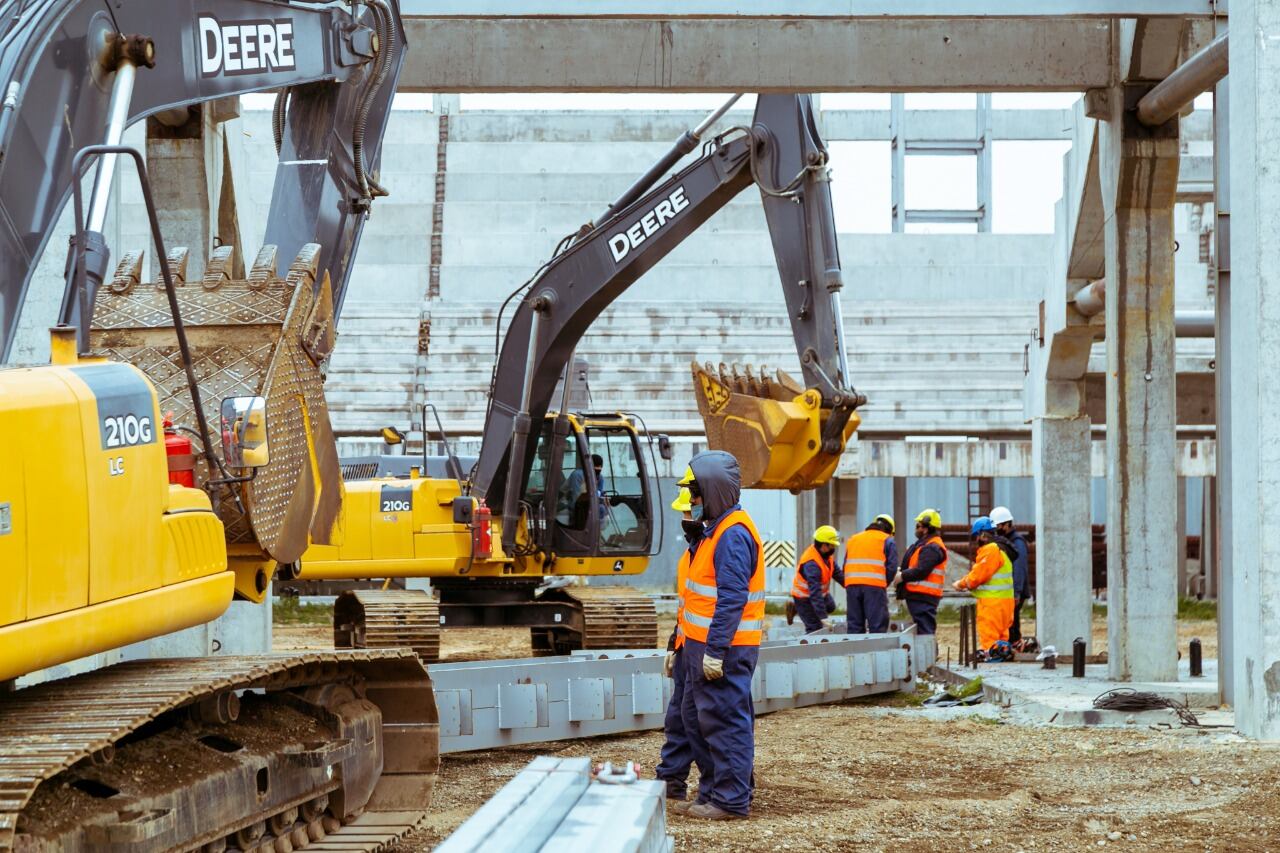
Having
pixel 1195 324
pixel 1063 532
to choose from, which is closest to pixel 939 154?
pixel 1195 324

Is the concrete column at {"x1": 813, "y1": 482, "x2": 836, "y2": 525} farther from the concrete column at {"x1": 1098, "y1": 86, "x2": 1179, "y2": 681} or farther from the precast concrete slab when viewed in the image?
the concrete column at {"x1": 1098, "y1": 86, "x2": 1179, "y2": 681}

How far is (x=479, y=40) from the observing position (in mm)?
15070

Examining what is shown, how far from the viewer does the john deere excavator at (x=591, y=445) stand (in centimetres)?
1368

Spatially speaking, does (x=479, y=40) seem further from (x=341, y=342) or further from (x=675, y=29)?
(x=341, y=342)

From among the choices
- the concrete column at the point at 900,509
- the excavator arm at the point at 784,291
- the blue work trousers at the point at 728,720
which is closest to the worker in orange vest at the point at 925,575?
the excavator arm at the point at 784,291

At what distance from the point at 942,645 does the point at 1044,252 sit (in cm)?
1979

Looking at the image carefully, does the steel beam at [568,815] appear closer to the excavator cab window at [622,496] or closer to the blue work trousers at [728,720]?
the blue work trousers at [728,720]

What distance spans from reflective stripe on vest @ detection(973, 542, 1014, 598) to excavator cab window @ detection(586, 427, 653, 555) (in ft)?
12.0

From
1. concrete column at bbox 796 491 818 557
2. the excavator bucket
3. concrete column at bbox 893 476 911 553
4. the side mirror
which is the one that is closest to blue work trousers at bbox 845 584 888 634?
the excavator bucket

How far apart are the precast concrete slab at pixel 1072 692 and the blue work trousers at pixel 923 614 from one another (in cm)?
45

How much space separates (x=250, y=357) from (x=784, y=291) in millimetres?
7369

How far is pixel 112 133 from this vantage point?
5664 millimetres

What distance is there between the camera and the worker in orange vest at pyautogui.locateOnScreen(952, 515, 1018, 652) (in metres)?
17.5

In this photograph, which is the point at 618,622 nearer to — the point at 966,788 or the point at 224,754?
the point at 966,788
